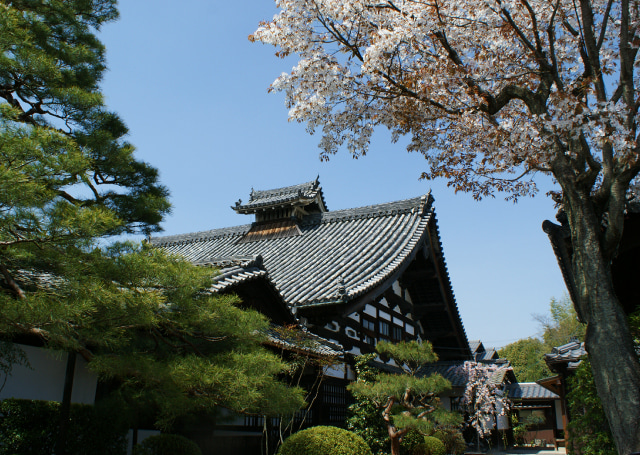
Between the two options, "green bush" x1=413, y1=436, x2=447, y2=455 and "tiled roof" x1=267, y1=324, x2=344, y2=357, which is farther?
"green bush" x1=413, y1=436, x2=447, y2=455

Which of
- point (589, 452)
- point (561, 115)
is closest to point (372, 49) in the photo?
point (561, 115)

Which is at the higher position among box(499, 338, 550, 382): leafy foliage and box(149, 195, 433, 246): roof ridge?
box(149, 195, 433, 246): roof ridge

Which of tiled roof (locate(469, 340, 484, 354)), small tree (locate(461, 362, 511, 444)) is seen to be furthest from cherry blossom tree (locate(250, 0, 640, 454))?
tiled roof (locate(469, 340, 484, 354))

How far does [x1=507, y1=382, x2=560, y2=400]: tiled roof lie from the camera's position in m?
27.7

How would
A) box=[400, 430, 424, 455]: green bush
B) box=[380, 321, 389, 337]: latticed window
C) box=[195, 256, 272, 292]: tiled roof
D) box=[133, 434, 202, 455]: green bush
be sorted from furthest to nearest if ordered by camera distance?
box=[380, 321, 389, 337]: latticed window < box=[400, 430, 424, 455]: green bush < box=[195, 256, 272, 292]: tiled roof < box=[133, 434, 202, 455]: green bush

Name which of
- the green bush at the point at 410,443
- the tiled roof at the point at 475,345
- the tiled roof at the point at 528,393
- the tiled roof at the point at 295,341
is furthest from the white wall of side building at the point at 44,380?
the tiled roof at the point at 475,345

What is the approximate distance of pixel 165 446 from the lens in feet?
20.3

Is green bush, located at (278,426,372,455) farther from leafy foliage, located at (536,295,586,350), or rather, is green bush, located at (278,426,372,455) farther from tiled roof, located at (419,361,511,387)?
leafy foliage, located at (536,295,586,350)

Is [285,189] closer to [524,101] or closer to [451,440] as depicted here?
[451,440]

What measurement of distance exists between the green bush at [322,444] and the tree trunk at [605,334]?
14.0 feet

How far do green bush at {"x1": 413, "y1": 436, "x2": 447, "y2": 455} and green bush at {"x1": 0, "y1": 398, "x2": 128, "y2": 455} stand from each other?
7940 mm

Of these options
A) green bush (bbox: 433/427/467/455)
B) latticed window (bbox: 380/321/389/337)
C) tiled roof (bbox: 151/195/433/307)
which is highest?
tiled roof (bbox: 151/195/433/307)

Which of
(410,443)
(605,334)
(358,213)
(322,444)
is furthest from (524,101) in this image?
(358,213)

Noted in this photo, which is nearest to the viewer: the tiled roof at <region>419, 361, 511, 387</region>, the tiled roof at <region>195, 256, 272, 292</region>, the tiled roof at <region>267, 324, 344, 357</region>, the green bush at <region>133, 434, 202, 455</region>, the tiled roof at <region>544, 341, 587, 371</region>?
the green bush at <region>133, 434, 202, 455</region>
